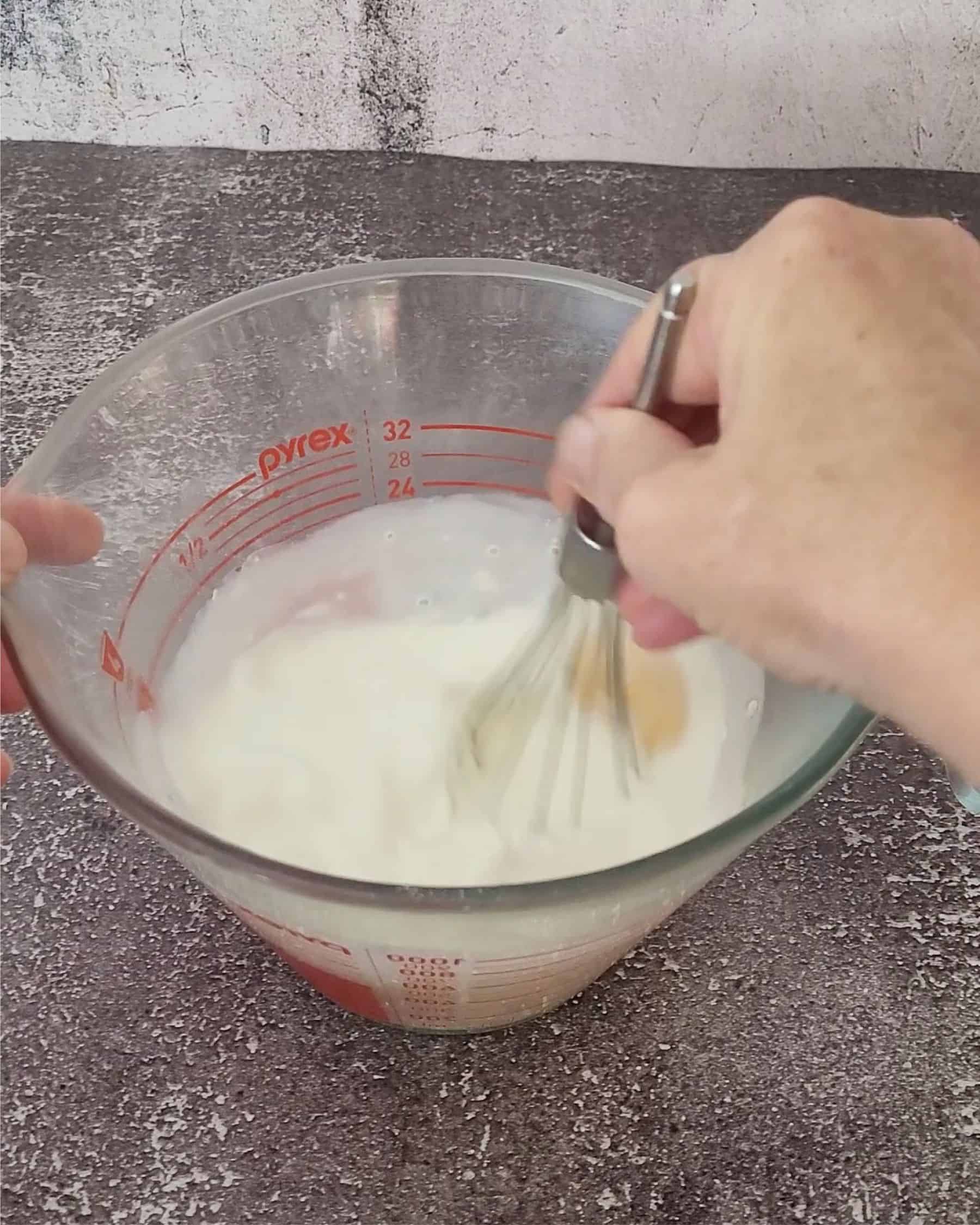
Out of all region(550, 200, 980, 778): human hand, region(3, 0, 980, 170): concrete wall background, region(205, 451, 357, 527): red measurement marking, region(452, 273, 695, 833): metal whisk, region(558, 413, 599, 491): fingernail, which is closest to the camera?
region(550, 200, 980, 778): human hand

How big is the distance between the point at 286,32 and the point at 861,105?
1.47 feet

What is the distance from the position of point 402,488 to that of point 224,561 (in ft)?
0.39

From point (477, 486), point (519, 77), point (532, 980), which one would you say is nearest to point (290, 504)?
point (477, 486)

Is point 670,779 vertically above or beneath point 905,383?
beneath

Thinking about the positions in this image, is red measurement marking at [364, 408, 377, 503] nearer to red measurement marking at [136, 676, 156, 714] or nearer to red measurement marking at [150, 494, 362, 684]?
red measurement marking at [150, 494, 362, 684]

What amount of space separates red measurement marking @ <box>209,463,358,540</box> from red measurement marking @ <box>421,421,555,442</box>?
0.06m

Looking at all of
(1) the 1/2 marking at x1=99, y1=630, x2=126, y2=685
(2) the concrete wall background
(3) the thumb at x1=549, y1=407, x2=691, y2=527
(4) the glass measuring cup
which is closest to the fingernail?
(3) the thumb at x1=549, y1=407, x2=691, y2=527

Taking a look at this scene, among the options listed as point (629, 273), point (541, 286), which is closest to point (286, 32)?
point (629, 273)

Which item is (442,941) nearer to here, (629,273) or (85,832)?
(85,832)

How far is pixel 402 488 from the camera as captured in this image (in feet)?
2.43

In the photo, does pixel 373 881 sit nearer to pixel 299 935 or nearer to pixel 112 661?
pixel 299 935

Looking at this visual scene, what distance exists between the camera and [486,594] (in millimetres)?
718

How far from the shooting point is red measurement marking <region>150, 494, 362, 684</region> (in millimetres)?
640

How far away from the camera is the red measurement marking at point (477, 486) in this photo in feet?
2.43
